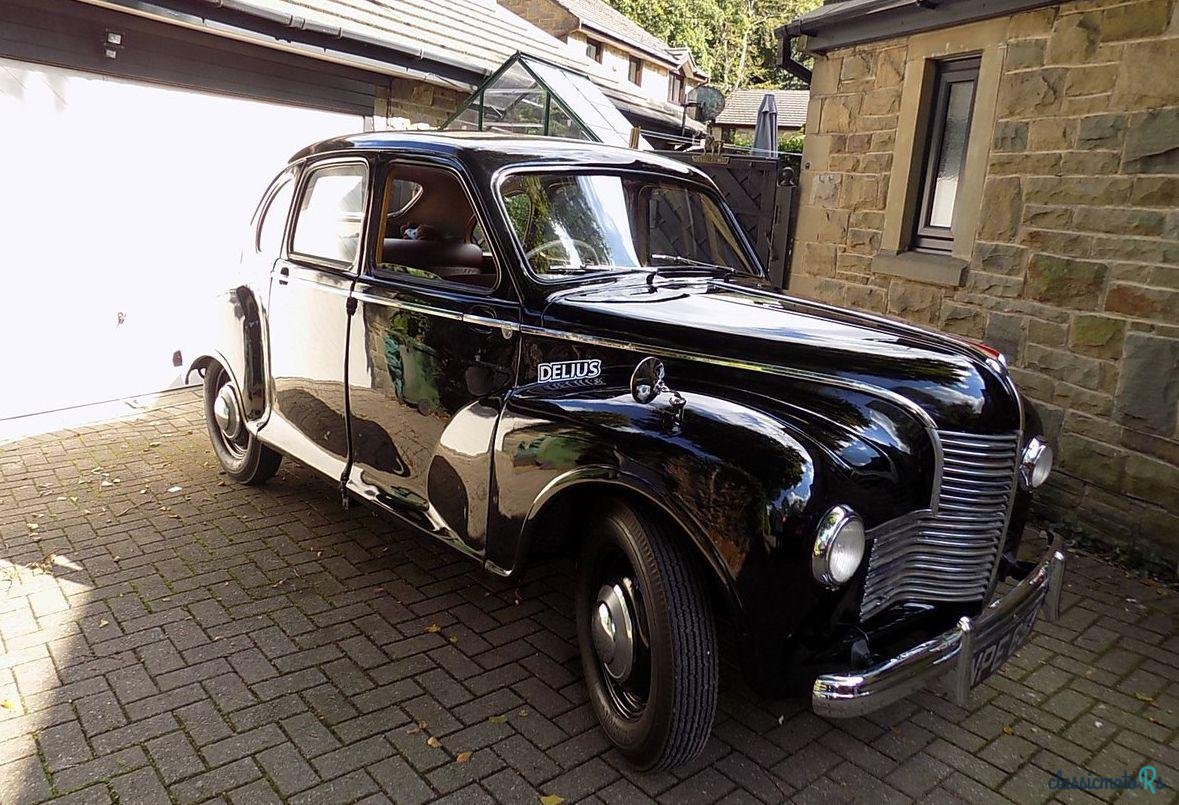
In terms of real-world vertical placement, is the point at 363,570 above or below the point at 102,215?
below

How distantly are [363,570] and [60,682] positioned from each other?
1360mm

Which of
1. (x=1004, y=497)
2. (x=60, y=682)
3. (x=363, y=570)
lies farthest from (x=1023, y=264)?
(x=60, y=682)

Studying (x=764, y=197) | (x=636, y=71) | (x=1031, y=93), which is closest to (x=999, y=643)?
(x=1031, y=93)

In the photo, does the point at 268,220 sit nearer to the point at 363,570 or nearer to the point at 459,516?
the point at 363,570

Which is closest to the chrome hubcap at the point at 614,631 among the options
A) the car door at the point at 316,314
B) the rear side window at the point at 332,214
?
the car door at the point at 316,314

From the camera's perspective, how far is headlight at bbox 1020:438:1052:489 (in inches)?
117

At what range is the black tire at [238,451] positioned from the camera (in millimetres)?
4918


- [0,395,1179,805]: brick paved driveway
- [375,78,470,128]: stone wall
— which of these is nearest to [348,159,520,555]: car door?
[0,395,1179,805]: brick paved driveway

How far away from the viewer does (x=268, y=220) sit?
15.4 ft

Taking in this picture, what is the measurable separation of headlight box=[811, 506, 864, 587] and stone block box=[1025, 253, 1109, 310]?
11.6 ft

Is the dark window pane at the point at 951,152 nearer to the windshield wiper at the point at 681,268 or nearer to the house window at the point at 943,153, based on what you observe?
the house window at the point at 943,153

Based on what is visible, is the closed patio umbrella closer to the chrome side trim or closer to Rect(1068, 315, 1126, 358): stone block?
Rect(1068, 315, 1126, 358): stone block

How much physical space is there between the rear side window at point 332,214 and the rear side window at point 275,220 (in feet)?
0.54

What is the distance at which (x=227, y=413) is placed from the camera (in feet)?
16.7
